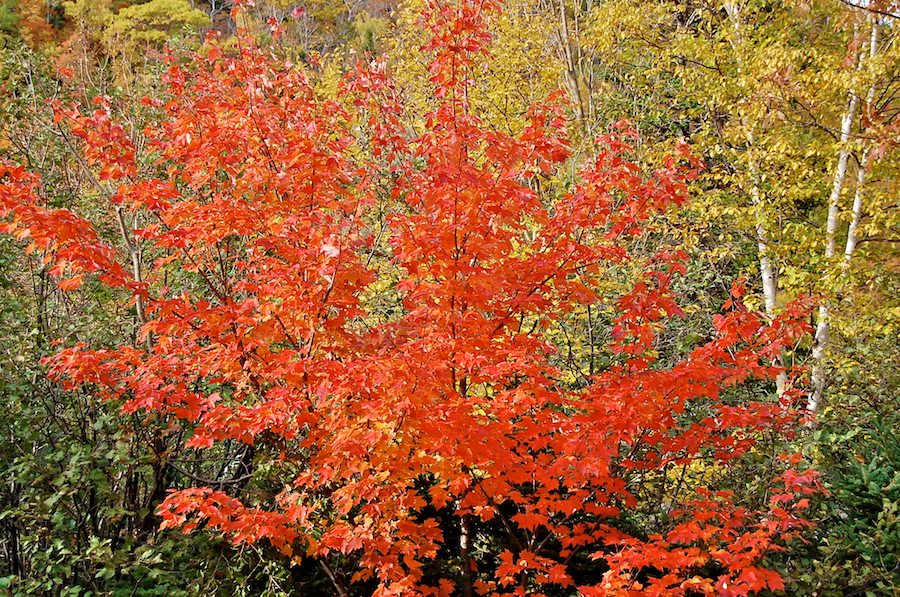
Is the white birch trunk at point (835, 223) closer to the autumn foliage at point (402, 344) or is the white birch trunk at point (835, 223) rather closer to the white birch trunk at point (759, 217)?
the white birch trunk at point (759, 217)

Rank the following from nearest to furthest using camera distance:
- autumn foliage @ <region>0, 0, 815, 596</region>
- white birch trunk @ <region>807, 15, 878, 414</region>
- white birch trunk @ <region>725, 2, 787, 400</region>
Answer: autumn foliage @ <region>0, 0, 815, 596</region> → white birch trunk @ <region>807, 15, 878, 414</region> → white birch trunk @ <region>725, 2, 787, 400</region>

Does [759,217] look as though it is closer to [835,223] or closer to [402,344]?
[835,223]

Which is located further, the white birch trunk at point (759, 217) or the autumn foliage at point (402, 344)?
the white birch trunk at point (759, 217)

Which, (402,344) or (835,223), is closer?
(402,344)

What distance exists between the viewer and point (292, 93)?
4.37m

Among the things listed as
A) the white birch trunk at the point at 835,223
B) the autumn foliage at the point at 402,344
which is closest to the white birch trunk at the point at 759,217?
the white birch trunk at the point at 835,223

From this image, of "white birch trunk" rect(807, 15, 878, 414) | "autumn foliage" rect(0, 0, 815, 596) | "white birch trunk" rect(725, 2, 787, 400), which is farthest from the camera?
"white birch trunk" rect(725, 2, 787, 400)

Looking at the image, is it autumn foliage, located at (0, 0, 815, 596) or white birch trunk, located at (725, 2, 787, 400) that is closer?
autumn foliage, located at (0, 0, 815, 596)

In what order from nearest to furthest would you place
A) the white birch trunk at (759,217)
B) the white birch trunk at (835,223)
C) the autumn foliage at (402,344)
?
1. the autumn foliage at (402,344)
2. the white birch trunk at (835,223)
3. the white birch trunk at (759,217)

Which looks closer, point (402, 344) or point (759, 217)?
point (402, 344)

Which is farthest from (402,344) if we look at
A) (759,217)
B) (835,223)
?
(835,223)

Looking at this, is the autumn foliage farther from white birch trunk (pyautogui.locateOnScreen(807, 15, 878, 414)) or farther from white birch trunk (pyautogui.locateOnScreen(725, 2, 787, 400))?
white birch trunk (pyautogui.locateOnScreen(725, 2, 787, 400))

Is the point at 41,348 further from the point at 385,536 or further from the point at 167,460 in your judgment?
the point at 385,536

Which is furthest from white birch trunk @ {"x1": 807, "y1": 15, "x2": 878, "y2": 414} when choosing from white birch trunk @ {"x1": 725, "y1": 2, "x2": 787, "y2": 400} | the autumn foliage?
the autumn foliage
